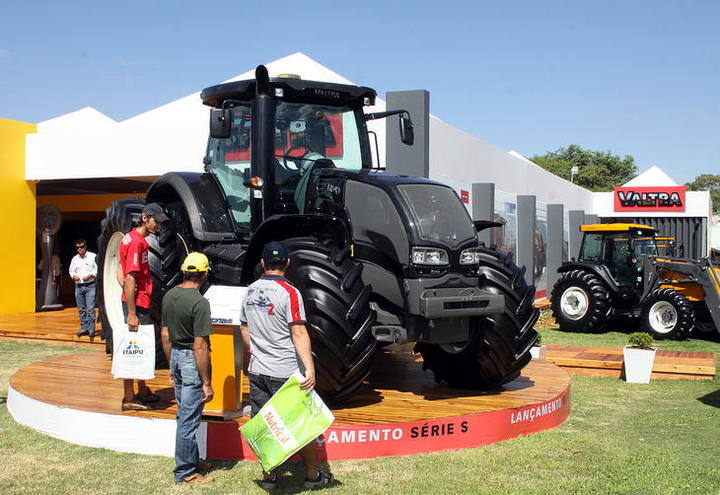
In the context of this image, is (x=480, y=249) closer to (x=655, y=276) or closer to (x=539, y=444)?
(x=539, y=444)

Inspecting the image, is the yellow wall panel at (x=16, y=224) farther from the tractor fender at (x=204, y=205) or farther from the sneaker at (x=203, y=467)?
the sneaker at (x=203, y=467)

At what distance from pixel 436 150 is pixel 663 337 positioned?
5128mm

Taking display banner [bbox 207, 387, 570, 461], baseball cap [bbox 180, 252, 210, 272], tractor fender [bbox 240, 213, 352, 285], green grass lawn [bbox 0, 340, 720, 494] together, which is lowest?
green grass lawn [bbox 0, 340, 720, 494]

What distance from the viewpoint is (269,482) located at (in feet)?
16.1

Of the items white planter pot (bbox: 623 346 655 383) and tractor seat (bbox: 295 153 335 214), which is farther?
white planter pot (bbox: 623 346 655 383)

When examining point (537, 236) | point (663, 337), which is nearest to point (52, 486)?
point (663, 337)

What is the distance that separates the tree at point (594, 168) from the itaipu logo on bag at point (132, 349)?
58502mm

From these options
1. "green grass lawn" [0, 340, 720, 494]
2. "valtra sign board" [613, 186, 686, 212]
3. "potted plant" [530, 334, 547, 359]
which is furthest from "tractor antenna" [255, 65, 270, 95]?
"valtra sign board" [613, 186, 686, 212]

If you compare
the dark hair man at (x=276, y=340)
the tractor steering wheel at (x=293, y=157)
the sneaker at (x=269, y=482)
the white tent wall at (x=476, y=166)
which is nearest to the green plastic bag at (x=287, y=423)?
the dark hair man at (x=276, y=340)

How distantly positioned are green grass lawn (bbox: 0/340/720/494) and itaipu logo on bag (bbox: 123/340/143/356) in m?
0.73

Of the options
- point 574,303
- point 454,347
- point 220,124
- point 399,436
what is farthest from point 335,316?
point 574,303

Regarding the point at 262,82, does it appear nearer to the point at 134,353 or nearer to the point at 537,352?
the point at 134,353

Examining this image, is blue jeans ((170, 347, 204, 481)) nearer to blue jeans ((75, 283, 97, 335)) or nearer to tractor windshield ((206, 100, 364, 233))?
tractor windshield ((206, 100, 364, 233))

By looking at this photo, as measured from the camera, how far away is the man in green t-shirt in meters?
5.08
